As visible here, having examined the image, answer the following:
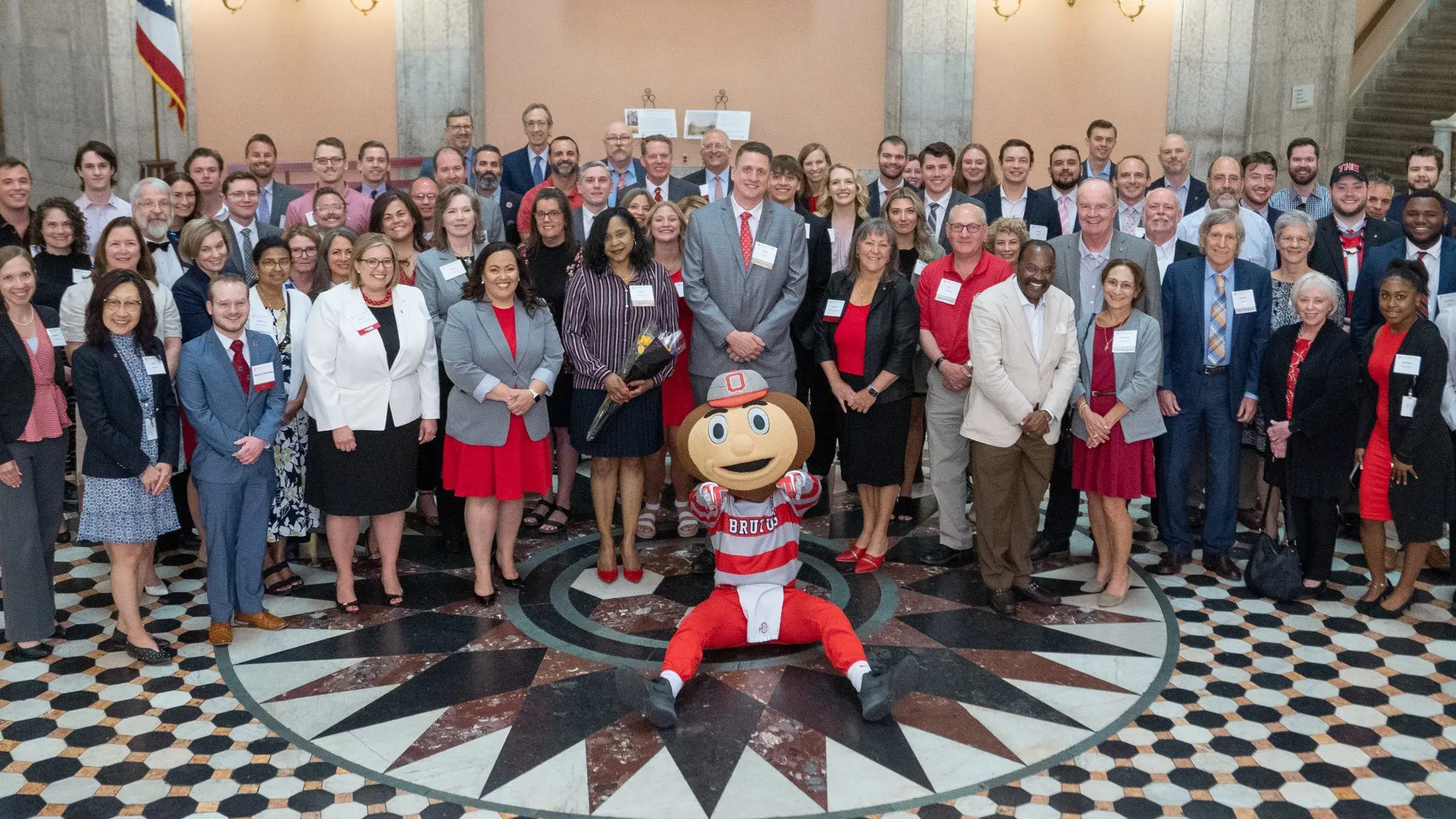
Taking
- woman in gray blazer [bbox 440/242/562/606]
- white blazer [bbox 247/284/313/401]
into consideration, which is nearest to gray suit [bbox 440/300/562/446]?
woman in gray blazer [bbox 440/242/562/606]

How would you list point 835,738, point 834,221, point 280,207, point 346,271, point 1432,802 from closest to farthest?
point 1432,802, point 835,738, point 346,271, point 834,221, point 280,207

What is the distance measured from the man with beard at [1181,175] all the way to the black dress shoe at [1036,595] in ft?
10.3

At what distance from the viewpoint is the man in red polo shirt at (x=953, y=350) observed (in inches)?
228

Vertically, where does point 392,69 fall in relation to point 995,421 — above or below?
above

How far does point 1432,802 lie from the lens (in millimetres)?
4020

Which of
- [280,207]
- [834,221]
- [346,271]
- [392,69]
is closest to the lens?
[346,271]

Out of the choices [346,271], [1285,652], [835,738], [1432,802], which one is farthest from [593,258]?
[1432,802]

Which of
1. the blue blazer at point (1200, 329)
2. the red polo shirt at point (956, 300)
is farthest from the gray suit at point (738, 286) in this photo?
the blue blazer at point (1200, 329)

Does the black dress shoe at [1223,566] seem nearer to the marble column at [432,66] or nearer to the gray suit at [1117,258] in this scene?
the gray suit at [1117,258]

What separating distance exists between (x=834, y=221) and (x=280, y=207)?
11.2 ft

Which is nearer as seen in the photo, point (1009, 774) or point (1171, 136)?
point (1009, 774)

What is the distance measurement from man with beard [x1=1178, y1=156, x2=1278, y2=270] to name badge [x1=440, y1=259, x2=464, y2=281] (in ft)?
12.4

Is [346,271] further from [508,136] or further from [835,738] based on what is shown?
[508,136]

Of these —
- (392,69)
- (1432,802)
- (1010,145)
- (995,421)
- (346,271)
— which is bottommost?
(1432,802)
